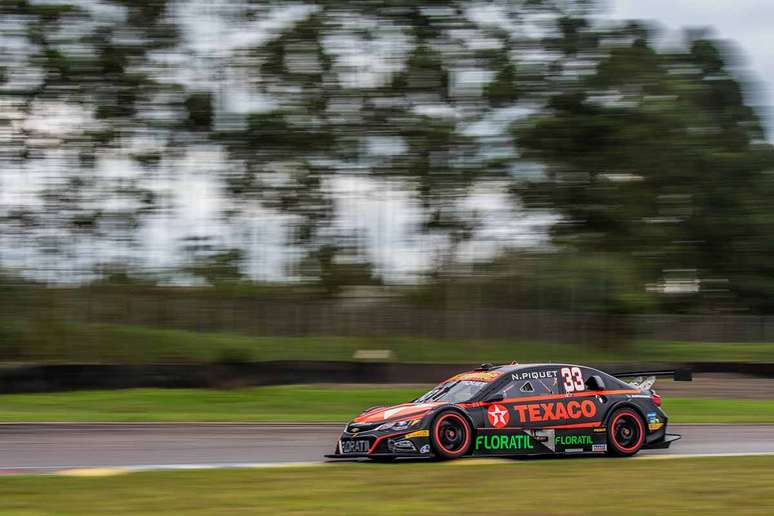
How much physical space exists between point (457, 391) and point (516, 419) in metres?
0.82

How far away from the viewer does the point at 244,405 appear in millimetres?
25203

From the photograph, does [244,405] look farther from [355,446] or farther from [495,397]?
[495,397]

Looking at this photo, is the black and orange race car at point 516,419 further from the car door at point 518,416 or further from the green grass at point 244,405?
the green grass at point 244,405

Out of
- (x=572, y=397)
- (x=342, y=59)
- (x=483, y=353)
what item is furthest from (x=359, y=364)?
(x=572, y=397)

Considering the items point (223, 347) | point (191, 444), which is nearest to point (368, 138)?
point (223, 347)

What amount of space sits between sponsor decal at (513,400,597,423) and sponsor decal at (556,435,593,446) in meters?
0.24

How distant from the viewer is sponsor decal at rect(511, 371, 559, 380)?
13.2m

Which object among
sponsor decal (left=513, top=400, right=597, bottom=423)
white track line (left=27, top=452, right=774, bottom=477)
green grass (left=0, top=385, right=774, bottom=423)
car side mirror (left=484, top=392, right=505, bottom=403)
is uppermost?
car side mirror (left=484, top=392, right=505, bottom=403)

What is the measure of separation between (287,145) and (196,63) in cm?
381

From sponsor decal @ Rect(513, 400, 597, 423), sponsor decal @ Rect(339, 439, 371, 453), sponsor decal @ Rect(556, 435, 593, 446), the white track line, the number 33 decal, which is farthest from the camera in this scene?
the number 33 decal

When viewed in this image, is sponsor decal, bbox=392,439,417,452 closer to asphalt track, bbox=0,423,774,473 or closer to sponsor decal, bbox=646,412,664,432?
asphalt track, bbox=0,423,774,473

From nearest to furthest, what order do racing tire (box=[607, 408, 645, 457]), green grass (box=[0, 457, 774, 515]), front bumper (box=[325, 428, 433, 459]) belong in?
1. green grass (box=[0, 457, 774, 515])
2. front bumper (box=[325, 428, 433, 459])
3. racing tire (box=[607, 408, 645, 457])

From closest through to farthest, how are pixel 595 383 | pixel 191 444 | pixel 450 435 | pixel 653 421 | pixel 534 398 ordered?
1. pixel 450 435
2. pixel 534 398
3. pixel 595 383
4. pixel 653 421
5. pixel 191 444

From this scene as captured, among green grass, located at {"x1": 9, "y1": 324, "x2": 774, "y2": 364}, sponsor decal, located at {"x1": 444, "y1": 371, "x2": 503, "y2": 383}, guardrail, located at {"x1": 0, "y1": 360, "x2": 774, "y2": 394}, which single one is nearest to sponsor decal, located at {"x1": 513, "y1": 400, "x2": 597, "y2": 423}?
sponsor decal, located at {"x1": 444, "y1": 371, "x2": 503, "y2": 383}
